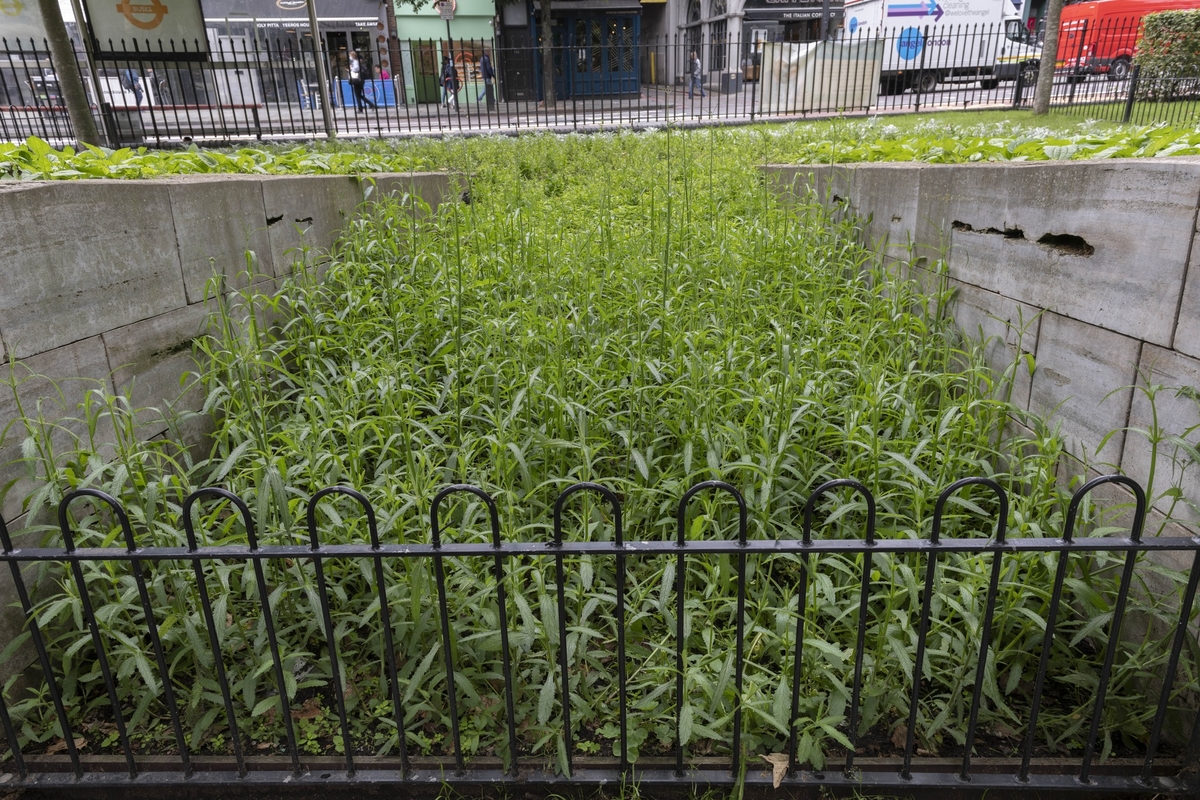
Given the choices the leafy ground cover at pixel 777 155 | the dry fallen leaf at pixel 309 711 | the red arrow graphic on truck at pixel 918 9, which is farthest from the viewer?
the red arrow graphic on truck at pixel 918 9

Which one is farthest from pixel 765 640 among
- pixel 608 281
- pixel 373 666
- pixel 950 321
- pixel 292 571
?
pixel 608 281

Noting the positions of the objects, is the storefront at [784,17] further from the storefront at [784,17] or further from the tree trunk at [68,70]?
the tree trunk at [68,70]

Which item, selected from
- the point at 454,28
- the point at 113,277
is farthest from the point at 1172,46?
the point at 454,28

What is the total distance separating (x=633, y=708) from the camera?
2363 mm

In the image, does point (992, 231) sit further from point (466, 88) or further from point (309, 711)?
point (466, 88)

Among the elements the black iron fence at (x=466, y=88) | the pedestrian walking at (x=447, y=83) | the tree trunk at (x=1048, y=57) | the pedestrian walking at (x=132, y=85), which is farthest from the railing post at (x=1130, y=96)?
the pedestrian walking at (x=132, y=85)

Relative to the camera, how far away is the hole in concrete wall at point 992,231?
346cm

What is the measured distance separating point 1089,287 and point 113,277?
4053 millimetres

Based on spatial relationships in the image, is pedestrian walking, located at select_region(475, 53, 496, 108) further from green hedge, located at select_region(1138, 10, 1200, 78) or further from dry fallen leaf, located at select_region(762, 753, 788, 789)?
dry fallen leaf, located at select_region(762, 753, 788, 789)

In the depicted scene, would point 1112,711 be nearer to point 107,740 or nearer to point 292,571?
point 292,571

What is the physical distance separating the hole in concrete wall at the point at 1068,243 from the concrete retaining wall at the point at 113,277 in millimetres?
3858

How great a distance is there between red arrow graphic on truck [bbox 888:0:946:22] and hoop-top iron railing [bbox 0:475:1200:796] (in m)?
27.6

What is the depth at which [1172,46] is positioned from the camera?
13648 mm

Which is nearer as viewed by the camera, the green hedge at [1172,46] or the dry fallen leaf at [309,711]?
the dry fallen leaf at [309,711]
